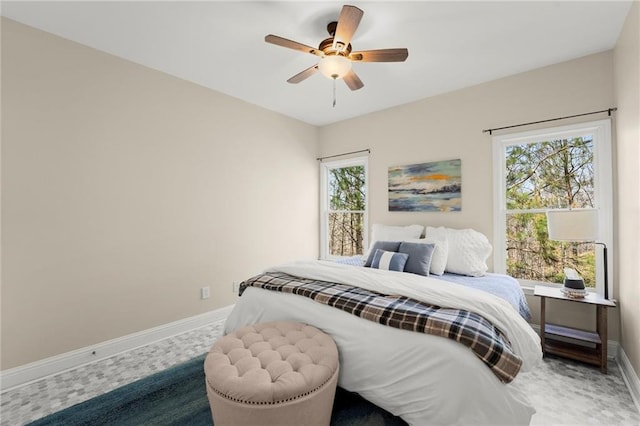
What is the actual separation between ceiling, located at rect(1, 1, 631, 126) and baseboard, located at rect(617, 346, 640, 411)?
2512mm

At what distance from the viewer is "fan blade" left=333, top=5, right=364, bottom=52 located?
5.65 ft

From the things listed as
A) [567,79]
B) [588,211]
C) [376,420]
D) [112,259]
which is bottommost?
[376,420]

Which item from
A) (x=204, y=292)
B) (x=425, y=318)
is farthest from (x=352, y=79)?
(x=204, y=292)

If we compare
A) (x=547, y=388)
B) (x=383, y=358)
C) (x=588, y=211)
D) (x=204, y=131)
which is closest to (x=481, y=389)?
(x=383, y=358)

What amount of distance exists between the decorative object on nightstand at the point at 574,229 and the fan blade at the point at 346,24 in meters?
2.15

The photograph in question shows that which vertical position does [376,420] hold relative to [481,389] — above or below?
below

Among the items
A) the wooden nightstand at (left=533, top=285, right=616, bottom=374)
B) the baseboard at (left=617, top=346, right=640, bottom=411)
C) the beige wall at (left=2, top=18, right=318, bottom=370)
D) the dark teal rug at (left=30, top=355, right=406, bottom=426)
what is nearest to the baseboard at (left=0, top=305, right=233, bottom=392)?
the beige wall at (left=2, top=18, right=318, bottom=370)

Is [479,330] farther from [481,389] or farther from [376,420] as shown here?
[376,420]

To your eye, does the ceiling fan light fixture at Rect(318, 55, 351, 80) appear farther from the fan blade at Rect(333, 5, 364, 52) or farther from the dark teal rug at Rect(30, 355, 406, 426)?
the dark teal rug at Rect(30, 355, 406, 426)

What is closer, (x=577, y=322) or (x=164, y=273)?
(x=577, y=322)

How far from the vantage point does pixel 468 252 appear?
2.94 metres

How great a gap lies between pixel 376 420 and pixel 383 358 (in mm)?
455

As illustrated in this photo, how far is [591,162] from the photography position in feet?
8.87

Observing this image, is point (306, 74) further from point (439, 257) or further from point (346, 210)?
point (346, 210)
